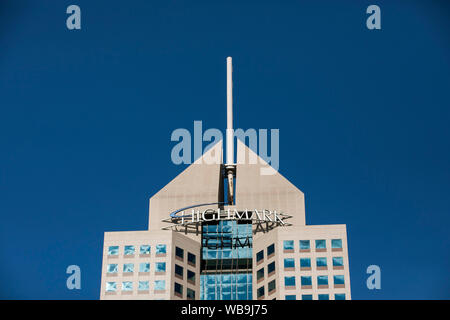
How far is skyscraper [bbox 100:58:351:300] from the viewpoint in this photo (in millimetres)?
107438

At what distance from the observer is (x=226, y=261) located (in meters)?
121

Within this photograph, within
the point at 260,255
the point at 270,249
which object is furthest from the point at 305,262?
the point at 260,255

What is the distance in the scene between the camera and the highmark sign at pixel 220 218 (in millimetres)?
120500

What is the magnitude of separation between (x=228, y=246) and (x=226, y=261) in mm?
2932

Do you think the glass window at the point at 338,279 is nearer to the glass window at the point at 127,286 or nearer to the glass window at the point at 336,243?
A: the glass window at the point at 336,243

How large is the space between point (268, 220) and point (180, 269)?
18.5 meters

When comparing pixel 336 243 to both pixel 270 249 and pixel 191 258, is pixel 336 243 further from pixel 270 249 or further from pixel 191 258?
pixel 191 258

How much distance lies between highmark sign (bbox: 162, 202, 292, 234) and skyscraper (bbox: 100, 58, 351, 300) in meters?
0.18

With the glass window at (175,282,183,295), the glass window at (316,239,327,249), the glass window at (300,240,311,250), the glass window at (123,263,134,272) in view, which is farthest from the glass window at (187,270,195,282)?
the glass window at (316,239,327,249)

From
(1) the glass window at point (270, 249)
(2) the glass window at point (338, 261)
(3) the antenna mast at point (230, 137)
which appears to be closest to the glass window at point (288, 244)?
(1) the glass window at point (270, 249)

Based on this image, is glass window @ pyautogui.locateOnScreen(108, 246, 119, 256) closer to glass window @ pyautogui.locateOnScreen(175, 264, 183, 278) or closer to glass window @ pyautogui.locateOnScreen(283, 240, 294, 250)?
glass window @ pyautogui.locateOnScreen(175, 264, 183, 278)
